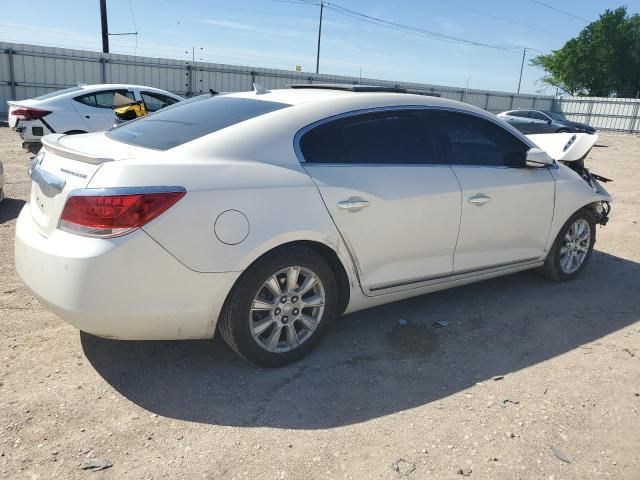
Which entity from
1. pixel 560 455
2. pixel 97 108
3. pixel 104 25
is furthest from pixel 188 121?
pixel 104 25

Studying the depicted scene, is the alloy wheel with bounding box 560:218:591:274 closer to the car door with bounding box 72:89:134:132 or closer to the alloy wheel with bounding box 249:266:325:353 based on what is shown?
the alloy wheel with bounding box 249:266:325:353

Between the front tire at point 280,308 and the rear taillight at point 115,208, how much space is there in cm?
61

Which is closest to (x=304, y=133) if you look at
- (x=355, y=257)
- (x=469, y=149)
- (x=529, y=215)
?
(x=355, y=257)

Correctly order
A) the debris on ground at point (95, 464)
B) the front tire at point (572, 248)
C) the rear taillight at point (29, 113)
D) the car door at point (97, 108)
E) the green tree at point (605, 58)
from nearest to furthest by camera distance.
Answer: the debris on ground at point (95, 464) < the front tire at point (572, 248) < the rear taillight at point (29, 113) < the car door at point (97, 108) < the green tree at point (605, 58)

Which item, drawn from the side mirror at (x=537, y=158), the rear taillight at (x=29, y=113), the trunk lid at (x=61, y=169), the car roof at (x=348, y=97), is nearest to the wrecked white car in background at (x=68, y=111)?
the rear taillight at (x=29, y=113)

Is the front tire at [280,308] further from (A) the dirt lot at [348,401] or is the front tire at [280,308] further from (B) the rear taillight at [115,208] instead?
(B) the rear taillight at [115,208]

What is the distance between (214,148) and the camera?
3000 millimetres

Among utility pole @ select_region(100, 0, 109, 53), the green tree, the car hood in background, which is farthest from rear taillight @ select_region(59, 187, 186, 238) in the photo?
the green tree

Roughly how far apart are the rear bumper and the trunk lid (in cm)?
13

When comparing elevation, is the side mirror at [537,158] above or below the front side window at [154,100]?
above

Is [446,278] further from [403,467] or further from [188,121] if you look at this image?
[188,121]

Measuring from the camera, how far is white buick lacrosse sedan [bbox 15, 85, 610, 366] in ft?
8.84

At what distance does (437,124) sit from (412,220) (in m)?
0.77

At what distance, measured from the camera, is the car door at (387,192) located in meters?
3.28
